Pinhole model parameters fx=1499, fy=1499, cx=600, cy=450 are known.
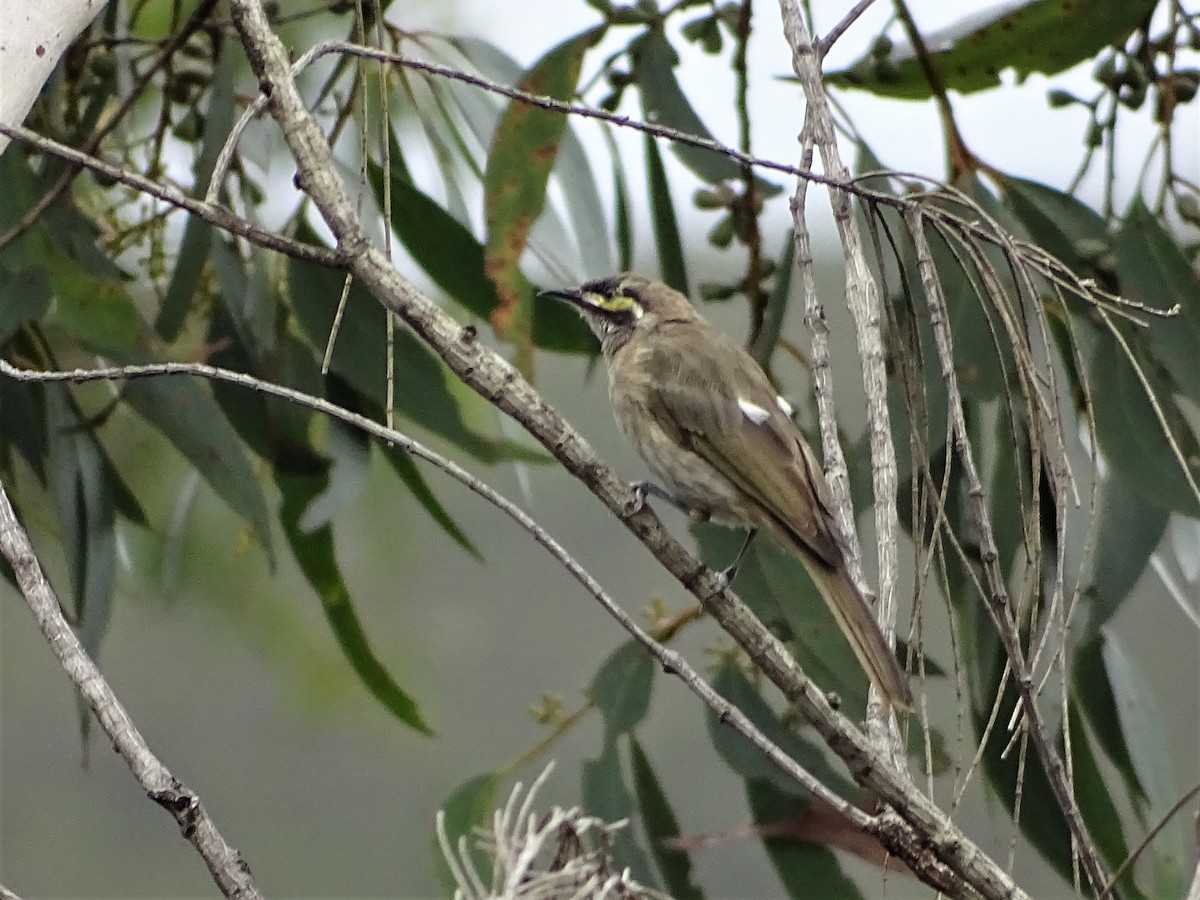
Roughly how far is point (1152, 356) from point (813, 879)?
37.1 inches

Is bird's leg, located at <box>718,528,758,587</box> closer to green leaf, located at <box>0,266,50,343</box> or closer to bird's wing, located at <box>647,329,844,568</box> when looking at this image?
bird's wing, located at <box>647,329,844,568</box>

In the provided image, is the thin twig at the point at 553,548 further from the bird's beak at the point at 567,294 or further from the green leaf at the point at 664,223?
the green leaf at the point at 664,223

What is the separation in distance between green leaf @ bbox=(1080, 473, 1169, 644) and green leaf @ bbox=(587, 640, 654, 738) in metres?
0.68

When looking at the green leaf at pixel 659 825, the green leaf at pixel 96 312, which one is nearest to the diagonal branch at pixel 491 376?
the green leaf at pixel 96 312

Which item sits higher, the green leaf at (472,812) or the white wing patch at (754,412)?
the white wing patch at (754,412)

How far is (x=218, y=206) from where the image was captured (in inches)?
43.4

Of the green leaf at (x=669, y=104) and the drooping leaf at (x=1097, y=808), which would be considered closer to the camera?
the drooping leaf at (x=1097, y=808)

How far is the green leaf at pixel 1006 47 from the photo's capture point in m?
2.36

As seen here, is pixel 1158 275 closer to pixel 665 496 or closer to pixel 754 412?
pixel 754 412

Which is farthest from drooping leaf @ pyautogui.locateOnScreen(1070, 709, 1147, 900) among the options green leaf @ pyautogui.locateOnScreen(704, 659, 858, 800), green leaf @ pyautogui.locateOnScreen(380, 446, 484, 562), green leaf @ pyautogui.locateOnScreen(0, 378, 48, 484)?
green leaf @ pyautogui.locateOnScreen(0, 378, 48, 484)

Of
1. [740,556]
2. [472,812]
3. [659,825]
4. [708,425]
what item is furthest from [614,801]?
[708,425]

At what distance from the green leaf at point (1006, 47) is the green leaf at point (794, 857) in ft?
3.71

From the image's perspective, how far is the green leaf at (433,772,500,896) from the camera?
2.45 meters

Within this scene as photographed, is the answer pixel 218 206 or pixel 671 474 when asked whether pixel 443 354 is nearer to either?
pixel 218 206
